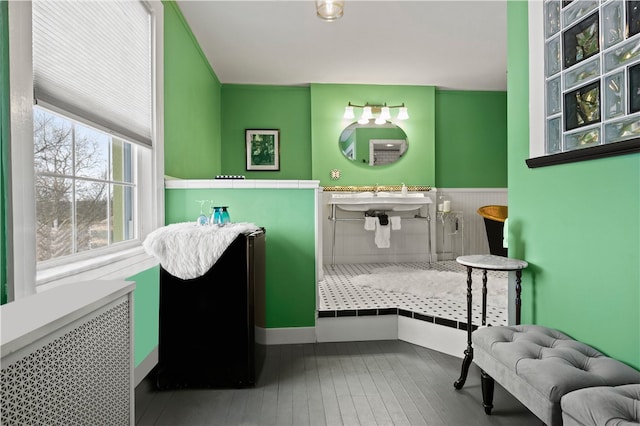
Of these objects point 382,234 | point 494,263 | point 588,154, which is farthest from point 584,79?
A: point 382,234

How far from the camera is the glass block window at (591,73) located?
1.46m

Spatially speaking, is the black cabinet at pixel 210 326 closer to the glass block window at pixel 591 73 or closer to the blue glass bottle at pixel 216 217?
the blue glass bottle at pixel 216 217

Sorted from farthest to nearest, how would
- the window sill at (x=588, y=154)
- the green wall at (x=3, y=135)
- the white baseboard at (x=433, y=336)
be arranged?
the white baseboard at (x=433, y=336) → the window sill at (x=588, y=154) → the green wall at (x=3, y=135)

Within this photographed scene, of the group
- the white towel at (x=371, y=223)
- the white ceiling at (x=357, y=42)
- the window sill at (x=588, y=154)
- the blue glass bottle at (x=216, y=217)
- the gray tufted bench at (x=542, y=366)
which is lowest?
the gray tufted bench at (x=542, y=366)

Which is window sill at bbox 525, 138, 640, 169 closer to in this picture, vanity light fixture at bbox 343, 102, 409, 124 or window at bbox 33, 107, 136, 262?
window at bbox 33, 107, 136, 262

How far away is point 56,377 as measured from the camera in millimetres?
794

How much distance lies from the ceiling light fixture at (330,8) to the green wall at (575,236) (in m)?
1.21

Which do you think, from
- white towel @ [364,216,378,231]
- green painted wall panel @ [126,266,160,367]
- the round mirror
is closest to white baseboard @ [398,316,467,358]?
green painted wall panel @ [126,266,160,367]

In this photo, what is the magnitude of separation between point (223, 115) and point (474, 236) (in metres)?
4.00

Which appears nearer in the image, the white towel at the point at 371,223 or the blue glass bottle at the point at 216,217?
the blue glass bottle at the point at 216,217

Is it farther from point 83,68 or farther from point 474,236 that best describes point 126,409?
point 474,236

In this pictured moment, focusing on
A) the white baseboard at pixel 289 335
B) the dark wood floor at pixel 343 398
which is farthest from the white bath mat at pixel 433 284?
the white baseboard at pixel 289 335

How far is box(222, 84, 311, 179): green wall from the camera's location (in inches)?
207

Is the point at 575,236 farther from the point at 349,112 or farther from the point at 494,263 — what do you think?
the point at 349,112
